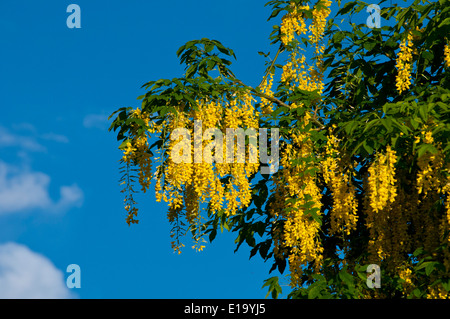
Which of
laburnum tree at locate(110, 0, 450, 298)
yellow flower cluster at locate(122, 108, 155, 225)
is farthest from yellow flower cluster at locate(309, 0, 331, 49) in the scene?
yellow flower cluster at locate(122, 108, 155, 225)

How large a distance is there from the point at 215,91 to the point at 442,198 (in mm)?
2828

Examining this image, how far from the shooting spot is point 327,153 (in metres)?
7.88

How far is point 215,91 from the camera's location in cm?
741

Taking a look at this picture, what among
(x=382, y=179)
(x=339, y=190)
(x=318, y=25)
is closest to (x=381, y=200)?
(x=382, y=179)

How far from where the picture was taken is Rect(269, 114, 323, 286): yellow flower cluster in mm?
7594

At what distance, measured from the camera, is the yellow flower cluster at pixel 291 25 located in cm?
842

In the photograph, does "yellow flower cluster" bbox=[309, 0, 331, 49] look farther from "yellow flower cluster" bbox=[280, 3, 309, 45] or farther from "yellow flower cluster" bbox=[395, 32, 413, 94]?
"yellow flower cluster" bbox=[395, 32, 413, 94]

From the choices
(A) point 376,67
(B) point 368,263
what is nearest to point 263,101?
(A) point 376,67

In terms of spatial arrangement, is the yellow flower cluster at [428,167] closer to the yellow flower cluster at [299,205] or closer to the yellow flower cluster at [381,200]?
the yellow flower cluster at [381,200]

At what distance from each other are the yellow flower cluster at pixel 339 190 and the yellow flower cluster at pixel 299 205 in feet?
0.63

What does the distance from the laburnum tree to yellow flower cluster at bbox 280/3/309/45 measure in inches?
0.6

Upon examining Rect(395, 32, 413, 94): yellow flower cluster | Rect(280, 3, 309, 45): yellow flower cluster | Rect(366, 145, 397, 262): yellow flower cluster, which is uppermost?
Rect(280, 3, 309, 45): yellow flower cluster
